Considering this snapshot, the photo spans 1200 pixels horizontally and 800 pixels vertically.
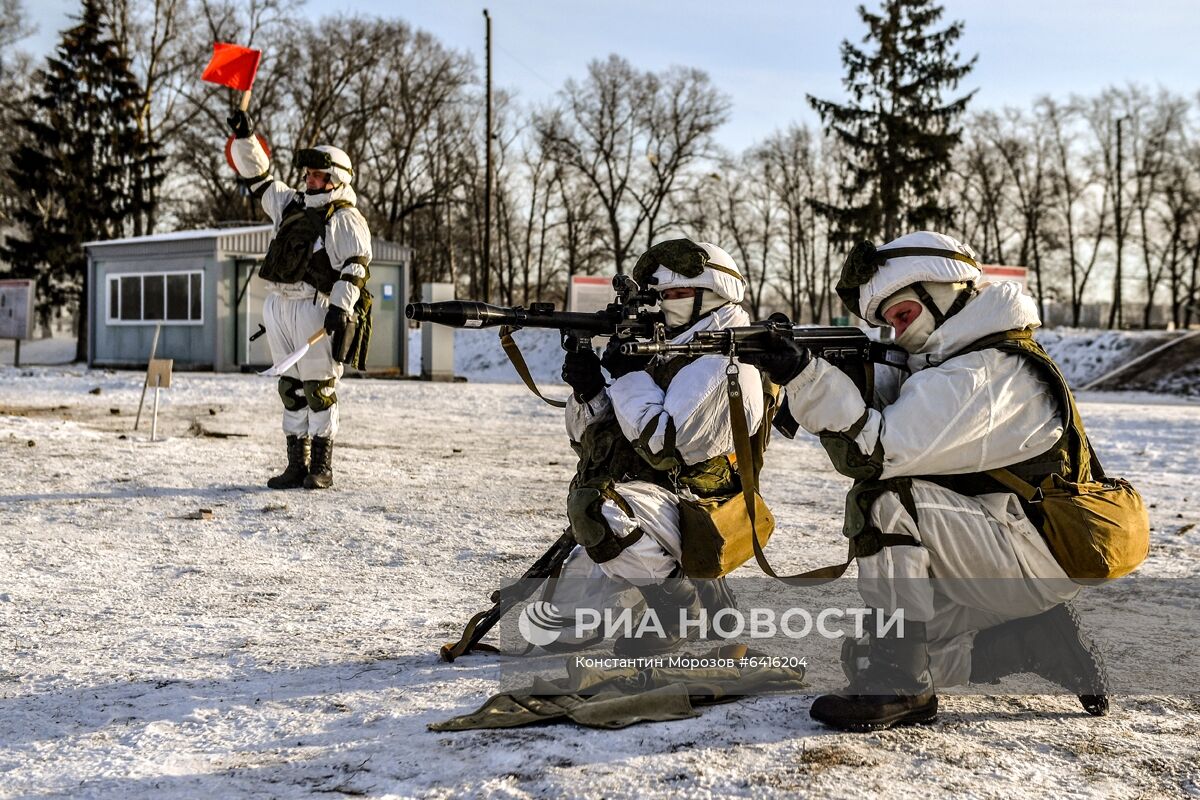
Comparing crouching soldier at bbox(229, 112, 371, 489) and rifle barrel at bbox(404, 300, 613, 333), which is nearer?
rifle barrel at bbox(404, 300, 613, 333)

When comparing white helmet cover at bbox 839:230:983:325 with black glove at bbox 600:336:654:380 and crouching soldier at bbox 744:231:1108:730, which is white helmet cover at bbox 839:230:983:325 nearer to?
crouching soldier at bbox 744:231:1108:730

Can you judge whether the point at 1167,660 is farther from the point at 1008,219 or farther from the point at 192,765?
the point at 1008,219

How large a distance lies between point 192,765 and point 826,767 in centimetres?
150

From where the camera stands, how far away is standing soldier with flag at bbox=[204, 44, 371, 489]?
6.59 m

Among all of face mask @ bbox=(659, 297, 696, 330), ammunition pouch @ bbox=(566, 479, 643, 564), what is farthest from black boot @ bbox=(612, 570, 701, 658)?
face mask @ bbox=(659, 297, 696, 330)

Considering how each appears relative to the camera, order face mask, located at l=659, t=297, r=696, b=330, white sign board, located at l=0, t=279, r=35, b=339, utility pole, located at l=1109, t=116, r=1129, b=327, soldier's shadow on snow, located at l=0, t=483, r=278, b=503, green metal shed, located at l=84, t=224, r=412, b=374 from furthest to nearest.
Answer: utility pole, located at l=1109, t=116, r=1129, b=327 < white sign board, located at l=0, t=279, r=35, b=339 < green metal shed, located at l=84, t=224, r=412, b=374 < soldier's shadow on snow, located at l=0, t=483, r=278, b=503 < face mask, located at l=659, t=297, r=696, b=330

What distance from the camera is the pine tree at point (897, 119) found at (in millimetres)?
30297

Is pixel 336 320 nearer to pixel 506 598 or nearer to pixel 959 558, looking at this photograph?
pixel 506 598

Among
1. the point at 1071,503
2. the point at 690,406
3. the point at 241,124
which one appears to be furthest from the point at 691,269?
the point at 241,124

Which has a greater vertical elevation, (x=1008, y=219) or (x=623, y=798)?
(x=1008, y=219)

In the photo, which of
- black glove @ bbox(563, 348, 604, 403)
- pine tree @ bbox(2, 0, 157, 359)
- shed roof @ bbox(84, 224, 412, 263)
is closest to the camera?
black glove @ bbox(563, 348, 604, 403)

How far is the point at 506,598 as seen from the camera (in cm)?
359

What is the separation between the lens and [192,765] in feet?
8.15

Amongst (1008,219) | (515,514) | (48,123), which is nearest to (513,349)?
(515,514)
